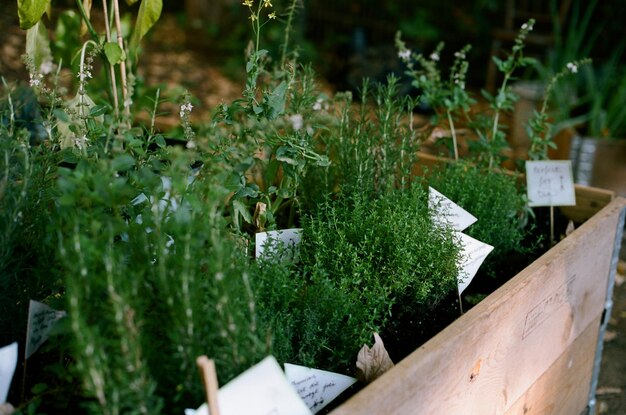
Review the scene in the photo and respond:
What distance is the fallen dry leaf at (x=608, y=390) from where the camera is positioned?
2.19 metres

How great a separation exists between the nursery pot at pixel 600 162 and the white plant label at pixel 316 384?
2824 millimetres

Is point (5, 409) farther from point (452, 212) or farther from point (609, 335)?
point (609, 335)

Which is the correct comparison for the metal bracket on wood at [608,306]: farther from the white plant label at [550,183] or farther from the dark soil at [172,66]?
the dark soil at [172,66]

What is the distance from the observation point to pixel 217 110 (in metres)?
1.23

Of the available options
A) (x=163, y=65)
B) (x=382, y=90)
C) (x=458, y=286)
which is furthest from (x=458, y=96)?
(x=163, y=65)

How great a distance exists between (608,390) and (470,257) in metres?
1.24

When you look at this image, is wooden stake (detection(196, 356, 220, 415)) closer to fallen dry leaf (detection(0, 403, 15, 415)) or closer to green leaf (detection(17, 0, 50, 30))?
fallen dry leaf (detection(0, 403, 15, 415))

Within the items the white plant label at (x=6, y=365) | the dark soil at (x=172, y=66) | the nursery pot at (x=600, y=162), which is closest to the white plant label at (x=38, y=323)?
the white plant label at (x=6, y=365)

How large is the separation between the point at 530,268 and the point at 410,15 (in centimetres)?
581

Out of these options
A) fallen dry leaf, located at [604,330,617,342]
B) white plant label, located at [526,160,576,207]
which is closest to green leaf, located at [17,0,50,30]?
white plant label, located at [526,160,576,207]

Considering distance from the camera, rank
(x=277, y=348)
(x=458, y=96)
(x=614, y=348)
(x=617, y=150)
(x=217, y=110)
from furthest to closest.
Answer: (x=617, y=150), (x=614, y=348), (x=458, y=96), (x=217, y=110), (x=277, y=348)

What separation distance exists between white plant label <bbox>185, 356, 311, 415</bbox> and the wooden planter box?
2.5 inches

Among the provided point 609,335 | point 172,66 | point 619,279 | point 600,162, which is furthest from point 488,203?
point 172,66

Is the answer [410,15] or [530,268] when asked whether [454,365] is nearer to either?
[530,268]
